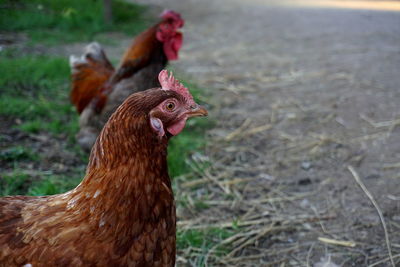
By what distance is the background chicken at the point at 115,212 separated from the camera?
166 cm

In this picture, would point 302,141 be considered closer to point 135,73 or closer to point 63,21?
point 135,73

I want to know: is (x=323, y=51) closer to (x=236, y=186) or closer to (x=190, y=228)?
(x=236, y=186)

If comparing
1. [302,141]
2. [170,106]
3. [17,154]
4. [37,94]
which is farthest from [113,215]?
[37,94]

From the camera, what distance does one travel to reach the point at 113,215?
5.56ft

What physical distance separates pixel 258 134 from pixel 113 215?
3.10 meters

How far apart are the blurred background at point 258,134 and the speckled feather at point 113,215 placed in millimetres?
1089

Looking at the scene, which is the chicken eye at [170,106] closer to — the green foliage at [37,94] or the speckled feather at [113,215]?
the speckled feather at [113,215]

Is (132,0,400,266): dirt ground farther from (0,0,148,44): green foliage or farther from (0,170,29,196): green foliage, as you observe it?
(0,0,148,44): green foliage

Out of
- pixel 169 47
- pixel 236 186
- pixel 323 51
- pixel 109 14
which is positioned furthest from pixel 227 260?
pixel 109 14

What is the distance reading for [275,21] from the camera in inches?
376

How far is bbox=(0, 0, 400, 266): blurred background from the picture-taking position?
9.78 ft

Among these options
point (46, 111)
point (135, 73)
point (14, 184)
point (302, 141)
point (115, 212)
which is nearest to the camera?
point (115, 212)

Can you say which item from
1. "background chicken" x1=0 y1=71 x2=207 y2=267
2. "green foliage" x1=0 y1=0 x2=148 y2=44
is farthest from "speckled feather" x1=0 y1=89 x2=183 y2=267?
"green foliage" x1=0 y1=0 x2=148 y2=44

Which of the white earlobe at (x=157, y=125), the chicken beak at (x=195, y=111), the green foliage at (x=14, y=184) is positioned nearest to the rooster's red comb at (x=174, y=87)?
the chicken beak at (x=195, y=111)
